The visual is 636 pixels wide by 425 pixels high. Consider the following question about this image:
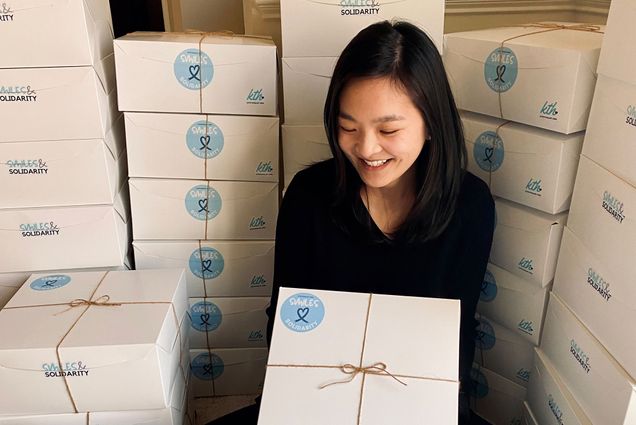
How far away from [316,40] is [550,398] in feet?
2.83

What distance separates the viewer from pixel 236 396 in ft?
4.89

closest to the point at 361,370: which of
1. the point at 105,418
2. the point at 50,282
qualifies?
the point at 105,418

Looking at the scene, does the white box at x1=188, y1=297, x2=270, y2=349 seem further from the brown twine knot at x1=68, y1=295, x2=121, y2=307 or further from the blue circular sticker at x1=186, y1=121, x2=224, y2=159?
the blue circular sticker at x1=186, y1=121, x2=224, y2=159

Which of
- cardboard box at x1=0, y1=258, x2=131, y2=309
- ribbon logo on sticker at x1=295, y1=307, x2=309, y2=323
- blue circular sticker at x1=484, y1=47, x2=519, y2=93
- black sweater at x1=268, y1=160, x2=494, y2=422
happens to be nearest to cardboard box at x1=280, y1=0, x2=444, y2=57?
blue circular sticker at x1=484, y1=47, x2=519, y2=93

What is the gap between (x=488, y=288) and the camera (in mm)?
1221

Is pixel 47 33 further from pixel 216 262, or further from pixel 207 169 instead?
pixel 216 262

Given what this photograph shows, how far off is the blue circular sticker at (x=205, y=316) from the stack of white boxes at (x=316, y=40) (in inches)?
18.3

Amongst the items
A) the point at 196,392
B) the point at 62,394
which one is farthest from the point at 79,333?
the point at 196,392

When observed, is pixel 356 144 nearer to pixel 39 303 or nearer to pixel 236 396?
pixel 39 303

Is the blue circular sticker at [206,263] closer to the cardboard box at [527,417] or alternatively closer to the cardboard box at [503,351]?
the cardboard box at [503,351]

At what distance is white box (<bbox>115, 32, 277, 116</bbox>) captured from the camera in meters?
1.14

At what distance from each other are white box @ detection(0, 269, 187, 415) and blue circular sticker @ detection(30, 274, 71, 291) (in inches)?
1.5

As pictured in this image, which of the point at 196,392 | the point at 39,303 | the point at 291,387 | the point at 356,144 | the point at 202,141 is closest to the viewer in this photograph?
the point at 291,387

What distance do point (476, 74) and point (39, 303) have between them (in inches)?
39.3
